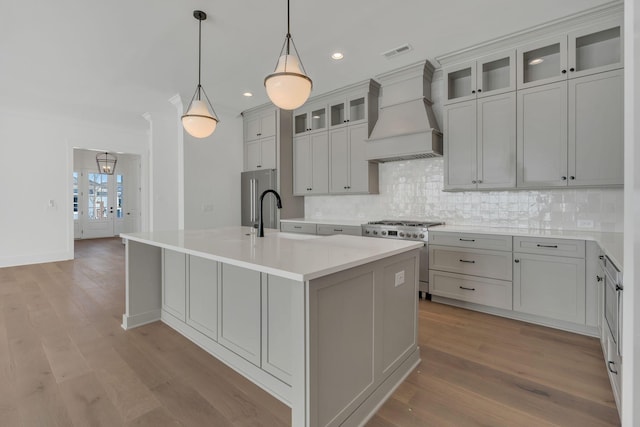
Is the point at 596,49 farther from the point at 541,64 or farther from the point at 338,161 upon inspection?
the point at 338,161

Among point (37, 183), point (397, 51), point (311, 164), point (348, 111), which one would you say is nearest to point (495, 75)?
point (397, 51)

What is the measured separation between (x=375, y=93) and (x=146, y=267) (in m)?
3.64

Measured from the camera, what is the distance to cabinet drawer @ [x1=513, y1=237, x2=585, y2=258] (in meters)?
2.59

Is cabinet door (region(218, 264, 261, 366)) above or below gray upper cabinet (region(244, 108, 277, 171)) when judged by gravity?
below

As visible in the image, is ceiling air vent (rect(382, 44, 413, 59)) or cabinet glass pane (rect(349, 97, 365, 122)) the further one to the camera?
cabinet glass pane (rect(349, 97, 365, 122))

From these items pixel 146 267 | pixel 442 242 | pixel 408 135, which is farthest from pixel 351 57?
pixel 146 267

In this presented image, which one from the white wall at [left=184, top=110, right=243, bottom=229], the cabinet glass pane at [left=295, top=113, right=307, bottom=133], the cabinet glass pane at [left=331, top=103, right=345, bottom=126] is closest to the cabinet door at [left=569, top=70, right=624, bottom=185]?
the cabinet glass pane at [left=331, top=103, right=345, bottom=126]

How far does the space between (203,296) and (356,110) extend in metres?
3.53

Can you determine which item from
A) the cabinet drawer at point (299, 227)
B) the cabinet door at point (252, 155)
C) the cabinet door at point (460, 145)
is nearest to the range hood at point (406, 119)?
the cabinet door at point (460, 145)

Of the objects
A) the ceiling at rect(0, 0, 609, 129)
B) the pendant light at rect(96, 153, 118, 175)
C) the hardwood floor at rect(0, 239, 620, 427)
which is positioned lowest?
the hardwood floor at rect(0, 239, 620, 427)

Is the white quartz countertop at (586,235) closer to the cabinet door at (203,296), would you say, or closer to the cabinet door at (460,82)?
the cabinet door at (460,82)

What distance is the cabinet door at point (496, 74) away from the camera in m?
3.15

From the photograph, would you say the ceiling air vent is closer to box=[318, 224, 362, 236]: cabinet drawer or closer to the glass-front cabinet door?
the glass-front cabinet door

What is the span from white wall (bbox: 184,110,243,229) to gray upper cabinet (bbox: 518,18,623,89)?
450cm
